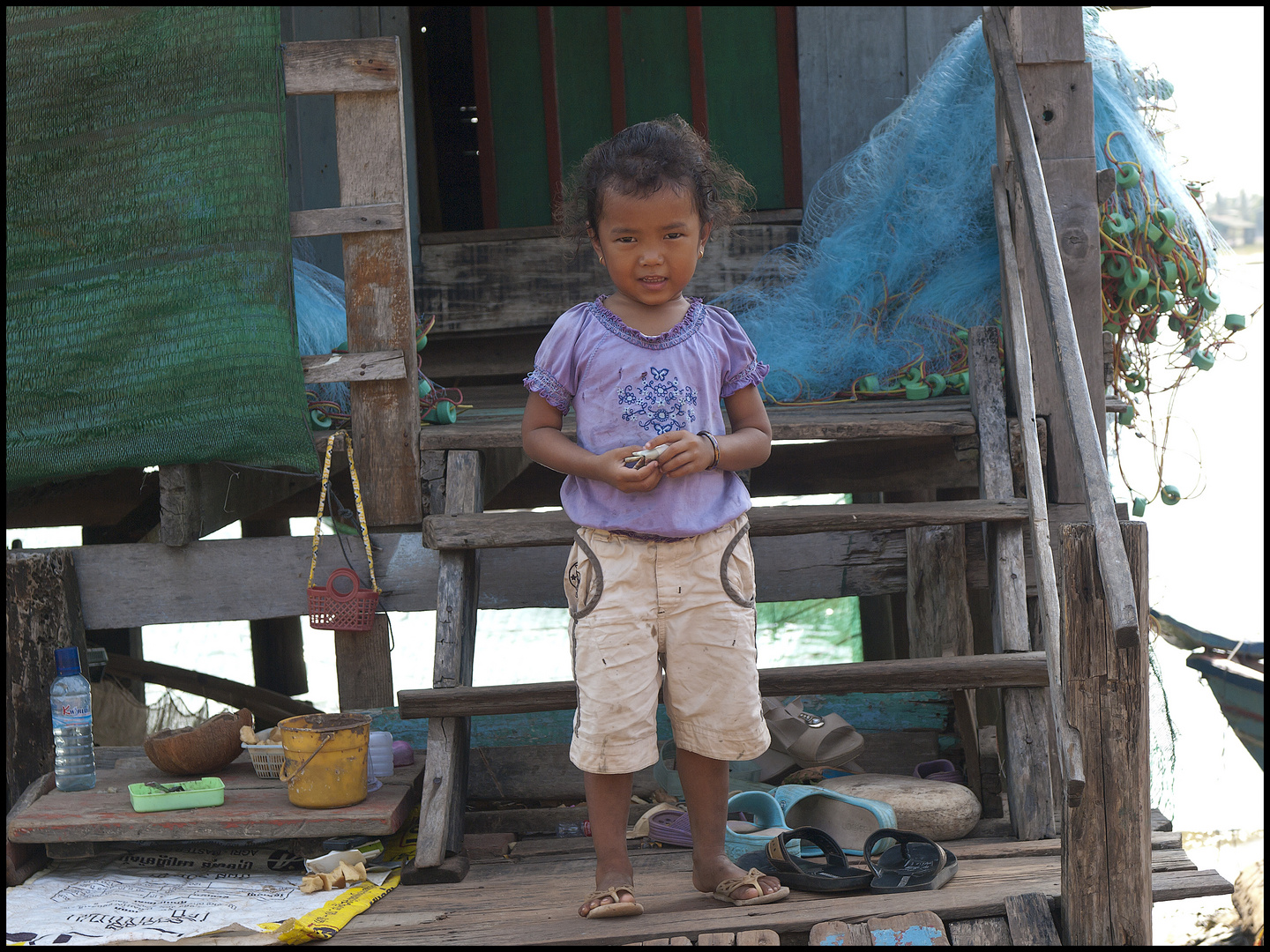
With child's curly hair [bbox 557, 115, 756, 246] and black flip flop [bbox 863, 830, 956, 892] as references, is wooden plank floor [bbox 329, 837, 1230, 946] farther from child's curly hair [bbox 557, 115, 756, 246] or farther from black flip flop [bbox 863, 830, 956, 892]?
child's curly hair [bbox 557, 115, 756, 246]

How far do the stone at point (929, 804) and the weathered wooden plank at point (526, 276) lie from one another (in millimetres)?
2871

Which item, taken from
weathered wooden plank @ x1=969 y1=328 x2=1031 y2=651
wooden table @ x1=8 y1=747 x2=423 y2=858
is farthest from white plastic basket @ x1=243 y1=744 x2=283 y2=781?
weathered wooden plank @ x1=969 y1=328 x2=1031 y2=651

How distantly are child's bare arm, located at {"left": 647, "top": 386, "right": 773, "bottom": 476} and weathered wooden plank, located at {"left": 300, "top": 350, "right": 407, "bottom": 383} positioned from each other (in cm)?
121

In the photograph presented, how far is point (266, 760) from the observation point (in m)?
3.15

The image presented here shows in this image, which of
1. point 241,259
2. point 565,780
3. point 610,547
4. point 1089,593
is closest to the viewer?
point 1089,593

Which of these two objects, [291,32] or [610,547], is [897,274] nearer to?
[610,547]

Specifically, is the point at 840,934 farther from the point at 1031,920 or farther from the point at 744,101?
the point at 744,101

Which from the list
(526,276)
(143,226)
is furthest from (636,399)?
(526,276)

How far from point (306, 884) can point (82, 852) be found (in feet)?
2.40

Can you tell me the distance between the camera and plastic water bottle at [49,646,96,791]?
3150 millimetres

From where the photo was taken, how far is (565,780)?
3.47 meters

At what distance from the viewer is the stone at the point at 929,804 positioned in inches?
113

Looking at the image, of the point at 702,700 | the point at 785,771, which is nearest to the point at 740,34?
the point at 785,771

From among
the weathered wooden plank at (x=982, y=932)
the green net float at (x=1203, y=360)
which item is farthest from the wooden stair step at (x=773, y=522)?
the green net float at (x=1203, y=360)
